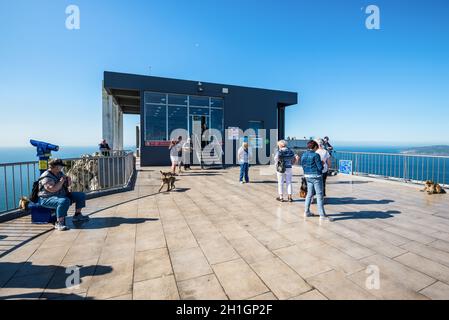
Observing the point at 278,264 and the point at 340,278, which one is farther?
the point at 278,264

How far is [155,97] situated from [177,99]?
143 centimetres

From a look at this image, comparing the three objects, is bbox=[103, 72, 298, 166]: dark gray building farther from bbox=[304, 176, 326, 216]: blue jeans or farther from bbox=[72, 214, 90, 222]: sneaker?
bbox=[304, 176, 326, 216]: blue jeans

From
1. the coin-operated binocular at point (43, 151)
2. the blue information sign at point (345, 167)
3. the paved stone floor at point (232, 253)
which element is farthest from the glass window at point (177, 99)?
the coin-operated binocular at point (43, 151)

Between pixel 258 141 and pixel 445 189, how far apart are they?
11390 mm

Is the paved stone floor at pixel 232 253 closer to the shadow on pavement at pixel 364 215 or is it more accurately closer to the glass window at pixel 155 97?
the shadow on pavement at pixel 364 215

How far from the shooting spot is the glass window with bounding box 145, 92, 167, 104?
14383 millimetres

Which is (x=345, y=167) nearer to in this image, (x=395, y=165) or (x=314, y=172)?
(x=395, y=165)

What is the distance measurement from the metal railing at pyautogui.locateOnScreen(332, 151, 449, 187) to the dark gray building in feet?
23.4

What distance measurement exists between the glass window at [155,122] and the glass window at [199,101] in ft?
6.42

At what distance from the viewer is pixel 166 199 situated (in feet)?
22.2
